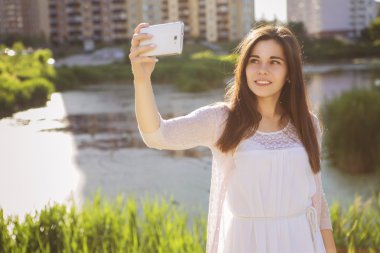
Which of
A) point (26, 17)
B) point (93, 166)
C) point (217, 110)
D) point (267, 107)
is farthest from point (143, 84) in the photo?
point (26, 17)

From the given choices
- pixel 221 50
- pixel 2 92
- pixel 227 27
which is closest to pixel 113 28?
pixel 227 27

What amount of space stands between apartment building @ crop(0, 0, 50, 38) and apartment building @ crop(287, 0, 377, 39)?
21.5 m

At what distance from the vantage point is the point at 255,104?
145cm

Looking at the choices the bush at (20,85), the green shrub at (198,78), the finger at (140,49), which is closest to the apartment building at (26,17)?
the green shrub at (198,78)

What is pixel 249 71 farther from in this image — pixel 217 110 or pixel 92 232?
pixel 92 232

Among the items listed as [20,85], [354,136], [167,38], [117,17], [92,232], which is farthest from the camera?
[117,17]

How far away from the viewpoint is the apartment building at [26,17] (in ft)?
127

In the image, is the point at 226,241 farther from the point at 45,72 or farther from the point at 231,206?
the point at 45,72

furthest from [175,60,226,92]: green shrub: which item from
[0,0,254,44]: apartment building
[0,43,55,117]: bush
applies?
[0,0,254,44]: apartment building

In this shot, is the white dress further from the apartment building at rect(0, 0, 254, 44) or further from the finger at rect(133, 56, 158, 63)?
the apartment building at rect(0, 0, 254, 44)

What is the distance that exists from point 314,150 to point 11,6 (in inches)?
1602

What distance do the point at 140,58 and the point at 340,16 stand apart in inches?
2338

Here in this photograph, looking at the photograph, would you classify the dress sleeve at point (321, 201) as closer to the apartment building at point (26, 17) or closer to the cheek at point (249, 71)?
the cheek at point (249, 71)

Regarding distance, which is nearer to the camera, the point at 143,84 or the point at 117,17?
the point at 143,84
